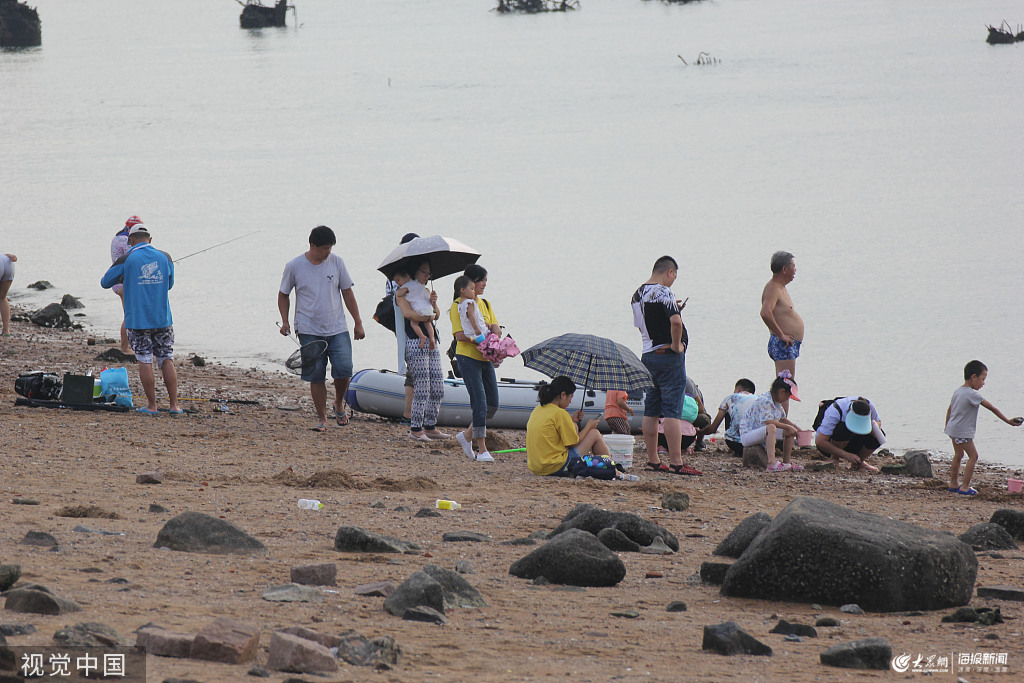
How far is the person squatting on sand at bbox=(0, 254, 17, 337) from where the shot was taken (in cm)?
1418

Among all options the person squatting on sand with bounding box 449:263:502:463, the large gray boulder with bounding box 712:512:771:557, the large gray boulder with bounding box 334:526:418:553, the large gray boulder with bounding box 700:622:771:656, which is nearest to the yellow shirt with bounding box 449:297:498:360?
the person squatting on sand with bounding box 449:263:502:463

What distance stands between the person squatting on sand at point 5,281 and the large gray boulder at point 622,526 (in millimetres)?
10091

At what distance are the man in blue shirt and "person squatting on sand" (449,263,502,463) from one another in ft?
8.40

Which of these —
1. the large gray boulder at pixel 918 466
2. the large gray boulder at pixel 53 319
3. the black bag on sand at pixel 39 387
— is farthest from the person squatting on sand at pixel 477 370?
the large gray boulder at pixel 53 319

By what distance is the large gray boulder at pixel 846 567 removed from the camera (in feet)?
16.9

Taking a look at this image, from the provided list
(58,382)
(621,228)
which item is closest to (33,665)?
(58,382)

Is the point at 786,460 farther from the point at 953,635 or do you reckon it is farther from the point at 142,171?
the point at 142,171

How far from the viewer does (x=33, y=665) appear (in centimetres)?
352

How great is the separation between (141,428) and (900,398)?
9.51 metres

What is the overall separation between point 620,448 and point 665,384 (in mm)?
623

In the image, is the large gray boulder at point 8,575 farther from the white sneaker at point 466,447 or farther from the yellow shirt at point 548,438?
the white sneaker at point 466,447

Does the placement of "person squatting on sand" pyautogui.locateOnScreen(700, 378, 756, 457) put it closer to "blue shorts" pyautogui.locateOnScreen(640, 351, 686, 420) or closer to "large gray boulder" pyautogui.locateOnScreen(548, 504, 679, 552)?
"blue shorts" pyautogui.locateOnScreen(640, 351, 686, 420)

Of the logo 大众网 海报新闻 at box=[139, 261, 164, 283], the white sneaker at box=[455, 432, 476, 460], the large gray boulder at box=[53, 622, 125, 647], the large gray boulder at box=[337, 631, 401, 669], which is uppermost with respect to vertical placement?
the logo 大众网 海报新闻 at box=[139, 261, 164, 283]

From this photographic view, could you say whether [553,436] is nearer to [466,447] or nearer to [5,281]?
[466,447]
